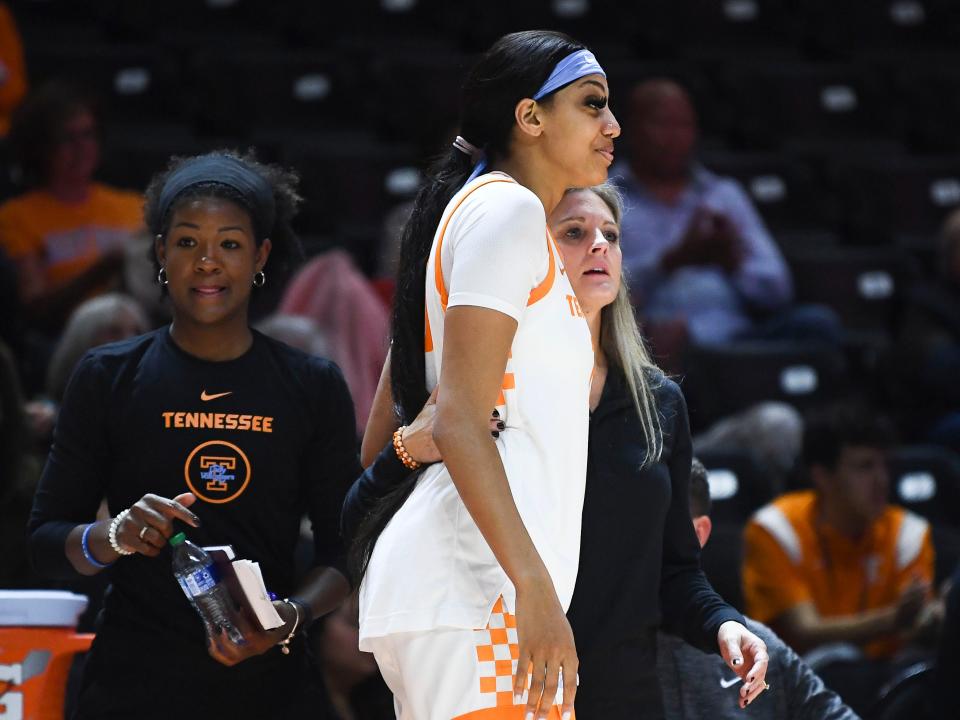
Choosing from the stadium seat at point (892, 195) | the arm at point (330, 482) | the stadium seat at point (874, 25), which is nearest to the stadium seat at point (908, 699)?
the arm at point (330, 482)

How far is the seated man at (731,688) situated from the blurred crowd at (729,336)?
48.8 inches

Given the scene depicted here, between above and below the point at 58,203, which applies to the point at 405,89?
above

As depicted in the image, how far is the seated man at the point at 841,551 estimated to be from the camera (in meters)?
4.89

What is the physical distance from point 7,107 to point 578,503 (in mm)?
4579

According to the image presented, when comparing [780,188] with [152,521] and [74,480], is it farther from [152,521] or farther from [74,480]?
[152,521]

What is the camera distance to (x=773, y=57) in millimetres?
7613

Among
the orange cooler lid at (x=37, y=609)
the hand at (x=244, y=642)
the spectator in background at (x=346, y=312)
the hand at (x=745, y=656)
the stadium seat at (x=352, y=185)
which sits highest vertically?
the stadium seat at (x=352, y=185)

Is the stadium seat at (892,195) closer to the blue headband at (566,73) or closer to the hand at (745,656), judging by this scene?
the hand at (745,656)

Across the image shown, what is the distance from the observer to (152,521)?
8.11 ft

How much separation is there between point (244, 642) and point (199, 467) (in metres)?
0.33

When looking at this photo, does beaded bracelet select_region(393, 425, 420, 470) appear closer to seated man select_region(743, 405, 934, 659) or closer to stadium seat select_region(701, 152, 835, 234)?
seated man select_region(743, 405, 934, 659)

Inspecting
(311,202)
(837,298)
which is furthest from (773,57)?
(311,202)

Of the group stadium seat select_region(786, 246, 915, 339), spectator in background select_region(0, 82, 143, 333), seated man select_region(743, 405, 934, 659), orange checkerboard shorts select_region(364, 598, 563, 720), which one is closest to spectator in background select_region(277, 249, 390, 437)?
spectator in background select_region(0, 82, 143, 333)

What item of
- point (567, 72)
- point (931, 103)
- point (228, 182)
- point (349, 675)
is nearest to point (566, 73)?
point (567, 72)
